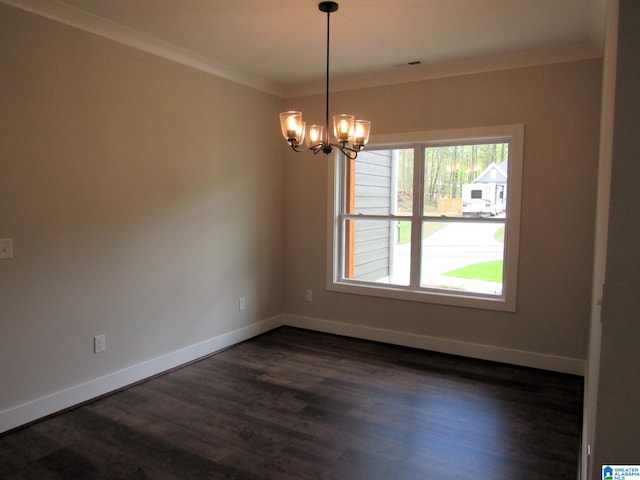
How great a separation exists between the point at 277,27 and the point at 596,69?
2.53m

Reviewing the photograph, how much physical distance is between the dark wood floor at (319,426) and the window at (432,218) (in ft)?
2.62

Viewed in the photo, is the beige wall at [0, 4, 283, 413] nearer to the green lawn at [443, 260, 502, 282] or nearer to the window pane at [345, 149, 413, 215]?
the window pane at [345, 149, 413, 215]

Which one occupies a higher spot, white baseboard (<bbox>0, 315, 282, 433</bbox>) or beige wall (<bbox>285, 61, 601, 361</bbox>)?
beige wall (<bbox>285, 61, 601, 361</bbox>)

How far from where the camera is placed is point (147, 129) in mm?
3449

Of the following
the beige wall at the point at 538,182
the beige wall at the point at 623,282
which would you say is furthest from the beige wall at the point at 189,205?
A: the beige wall at the point at 623,282

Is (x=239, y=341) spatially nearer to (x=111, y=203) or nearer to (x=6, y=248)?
(x=111, y=203)

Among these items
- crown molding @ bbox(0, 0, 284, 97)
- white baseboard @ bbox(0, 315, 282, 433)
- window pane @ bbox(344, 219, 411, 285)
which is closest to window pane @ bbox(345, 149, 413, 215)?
window pane @ bbox(344, 219, 411, 285)

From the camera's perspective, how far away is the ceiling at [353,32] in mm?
2779

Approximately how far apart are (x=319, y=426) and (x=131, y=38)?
3.14 m

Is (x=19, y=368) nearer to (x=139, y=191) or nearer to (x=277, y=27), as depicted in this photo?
(x=139, y=191)

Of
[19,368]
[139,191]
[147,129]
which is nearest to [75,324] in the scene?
[19,368]

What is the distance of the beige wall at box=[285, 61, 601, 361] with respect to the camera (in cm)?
351

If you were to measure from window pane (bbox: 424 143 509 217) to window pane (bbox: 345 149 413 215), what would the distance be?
0.21 meters

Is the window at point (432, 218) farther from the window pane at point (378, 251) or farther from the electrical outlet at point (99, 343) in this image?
the electrical outlet at point (99, 343)
